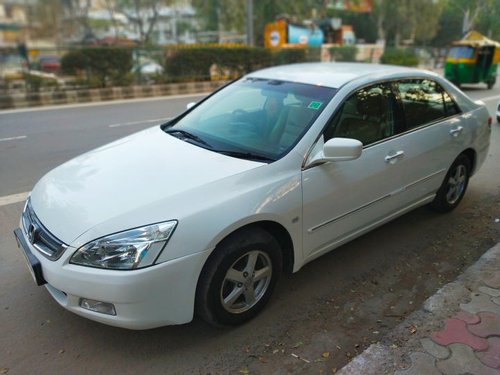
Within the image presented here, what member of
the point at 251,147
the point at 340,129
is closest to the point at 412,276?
the point at 340,129

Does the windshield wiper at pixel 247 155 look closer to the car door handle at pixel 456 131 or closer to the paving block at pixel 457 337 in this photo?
the paving block at pixel 457 337

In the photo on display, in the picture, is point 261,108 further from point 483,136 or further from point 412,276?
point 483,136

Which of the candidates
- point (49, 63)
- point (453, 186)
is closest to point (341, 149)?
point (453, 186)

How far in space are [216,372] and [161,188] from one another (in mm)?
1091

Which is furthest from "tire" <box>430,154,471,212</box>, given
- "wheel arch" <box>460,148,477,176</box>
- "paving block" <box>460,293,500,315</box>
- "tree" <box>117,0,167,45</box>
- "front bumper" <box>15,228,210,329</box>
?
"tree" <box>117,0,167,45</box>

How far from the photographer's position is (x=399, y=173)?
12.0 ft

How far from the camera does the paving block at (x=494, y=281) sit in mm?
3166

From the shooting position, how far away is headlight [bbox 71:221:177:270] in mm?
2299

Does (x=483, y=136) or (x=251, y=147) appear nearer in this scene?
(x=251, y=147)

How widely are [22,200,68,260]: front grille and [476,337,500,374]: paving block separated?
93.0 inches

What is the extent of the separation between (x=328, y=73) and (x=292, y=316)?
2.00 m

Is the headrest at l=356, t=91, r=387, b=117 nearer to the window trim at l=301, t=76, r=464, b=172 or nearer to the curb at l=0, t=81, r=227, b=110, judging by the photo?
the window trim at l=301, t=76, r=464, b=172

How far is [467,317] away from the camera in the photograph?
280 centimetres

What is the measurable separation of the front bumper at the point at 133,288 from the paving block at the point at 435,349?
135 cm
